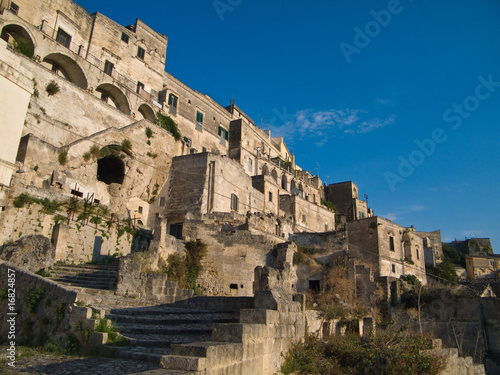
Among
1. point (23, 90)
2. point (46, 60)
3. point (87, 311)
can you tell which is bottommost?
point (87, 311)

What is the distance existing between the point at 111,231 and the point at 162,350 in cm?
1326

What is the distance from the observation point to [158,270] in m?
17.2

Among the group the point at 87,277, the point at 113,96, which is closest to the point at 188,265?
the point at 87,277

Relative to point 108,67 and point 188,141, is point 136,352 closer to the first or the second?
point 108,67

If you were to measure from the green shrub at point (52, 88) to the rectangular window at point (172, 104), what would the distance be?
13781 mm

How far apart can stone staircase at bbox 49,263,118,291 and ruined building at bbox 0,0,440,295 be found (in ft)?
6.01

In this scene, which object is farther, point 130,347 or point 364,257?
point 364,257

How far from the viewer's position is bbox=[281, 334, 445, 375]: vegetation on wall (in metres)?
8.44

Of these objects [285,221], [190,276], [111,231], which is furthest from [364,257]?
[111,231]

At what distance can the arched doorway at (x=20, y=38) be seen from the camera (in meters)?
25.6

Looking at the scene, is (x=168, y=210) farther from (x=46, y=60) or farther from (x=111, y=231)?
(x=46, y=60)

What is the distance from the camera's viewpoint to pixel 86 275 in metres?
14.6

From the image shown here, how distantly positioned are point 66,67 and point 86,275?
2108 centimetres

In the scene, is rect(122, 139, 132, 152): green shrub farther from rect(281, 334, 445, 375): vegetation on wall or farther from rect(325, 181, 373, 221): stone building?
rect(325, 181, 373, 221): stone building
